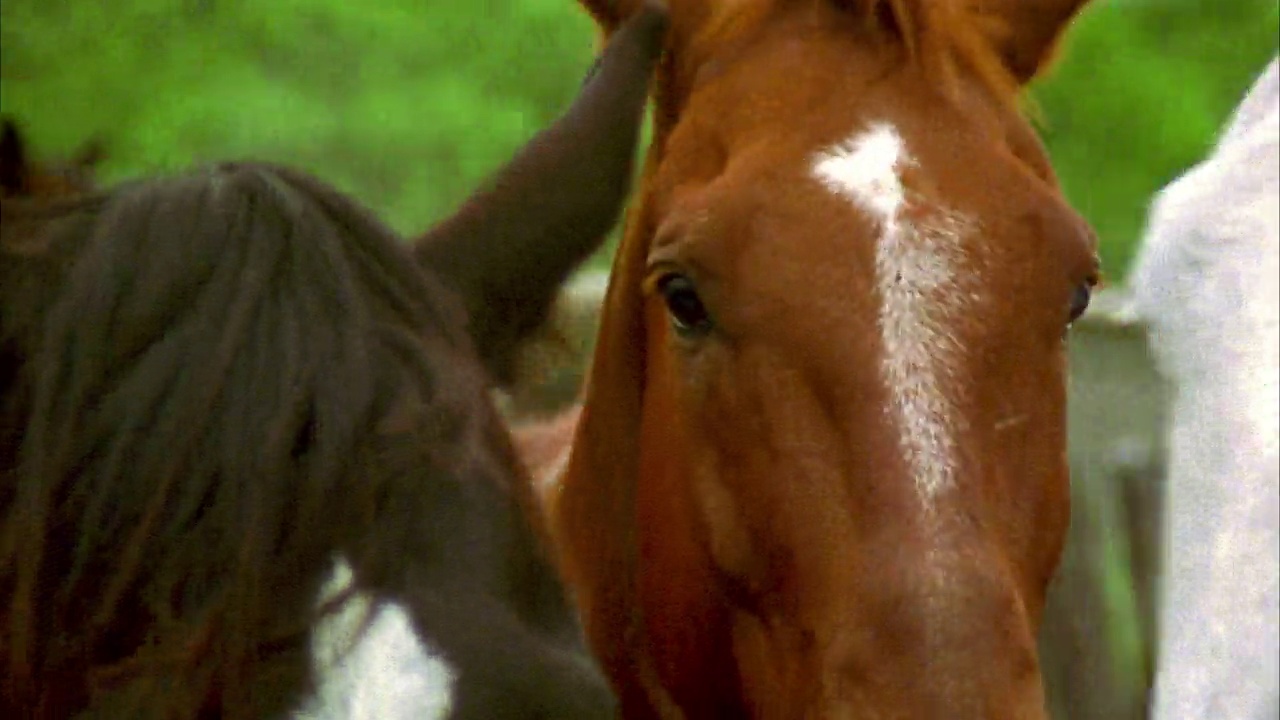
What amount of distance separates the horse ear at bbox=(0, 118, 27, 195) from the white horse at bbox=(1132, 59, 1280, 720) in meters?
1.13

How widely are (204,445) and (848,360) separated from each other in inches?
28.8

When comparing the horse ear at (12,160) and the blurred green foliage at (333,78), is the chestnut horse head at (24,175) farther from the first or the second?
the blurred green foliage at (333,78)

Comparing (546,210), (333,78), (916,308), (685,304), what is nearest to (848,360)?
(916,308)

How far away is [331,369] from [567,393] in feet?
13.9

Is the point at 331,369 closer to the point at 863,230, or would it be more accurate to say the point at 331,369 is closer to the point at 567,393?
the point at 863,230

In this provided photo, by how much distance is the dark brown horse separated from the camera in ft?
4.57

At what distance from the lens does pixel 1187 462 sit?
4.44ft

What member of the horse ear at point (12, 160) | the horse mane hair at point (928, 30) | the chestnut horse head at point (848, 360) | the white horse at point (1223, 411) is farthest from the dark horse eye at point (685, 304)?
the horse ear at point (12, 160)

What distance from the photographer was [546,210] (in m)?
2.06

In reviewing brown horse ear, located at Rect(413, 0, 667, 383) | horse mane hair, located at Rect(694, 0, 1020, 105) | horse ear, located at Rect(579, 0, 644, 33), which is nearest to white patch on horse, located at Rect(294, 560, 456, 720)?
brown horse ear, located at Rect(413, 0, 667, 383)

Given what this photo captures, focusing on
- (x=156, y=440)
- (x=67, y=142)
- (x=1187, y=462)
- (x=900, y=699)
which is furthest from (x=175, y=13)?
(x=1187, y=462)

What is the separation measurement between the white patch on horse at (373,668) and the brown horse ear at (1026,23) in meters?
1.39

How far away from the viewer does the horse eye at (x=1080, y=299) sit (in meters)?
2.00

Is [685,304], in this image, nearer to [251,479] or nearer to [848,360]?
[848,360]
